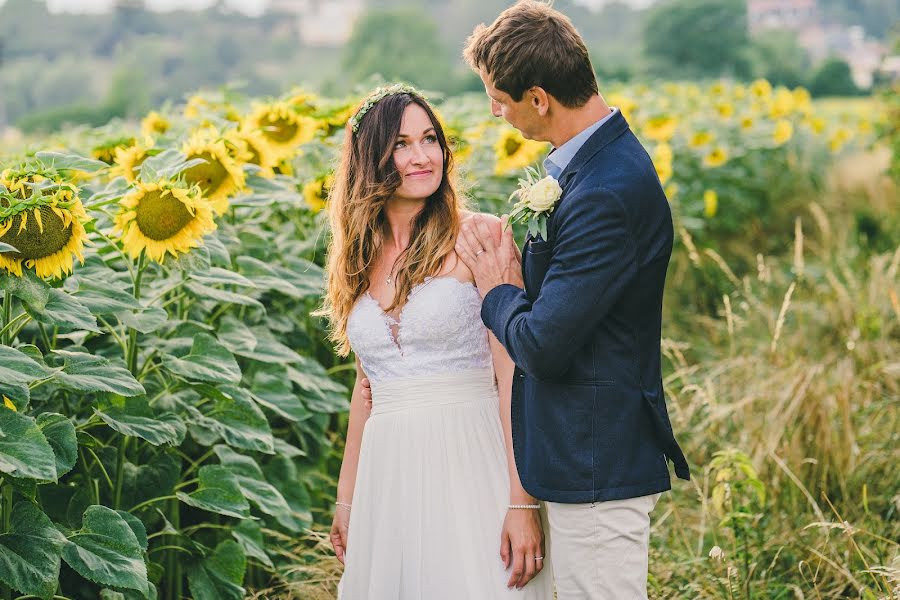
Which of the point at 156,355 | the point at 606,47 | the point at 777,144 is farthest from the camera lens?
the point at 606,47

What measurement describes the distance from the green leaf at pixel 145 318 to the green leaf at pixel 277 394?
2.00 ft

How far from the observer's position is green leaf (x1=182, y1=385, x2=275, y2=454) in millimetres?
3145

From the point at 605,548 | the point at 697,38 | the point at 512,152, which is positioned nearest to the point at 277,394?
the point at 605,548

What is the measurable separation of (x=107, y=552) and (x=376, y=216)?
1.05 metres

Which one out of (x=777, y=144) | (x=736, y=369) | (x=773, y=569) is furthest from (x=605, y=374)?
(x=777, y=144)

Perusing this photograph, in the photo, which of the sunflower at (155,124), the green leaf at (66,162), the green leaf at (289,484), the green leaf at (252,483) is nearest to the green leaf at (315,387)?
the green leaf at (289,484)

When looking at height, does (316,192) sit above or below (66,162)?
above

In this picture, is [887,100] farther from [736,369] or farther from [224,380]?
[224,380]

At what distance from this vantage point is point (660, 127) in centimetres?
771

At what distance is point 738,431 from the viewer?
183 inches

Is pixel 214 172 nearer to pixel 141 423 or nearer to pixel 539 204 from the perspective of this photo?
pixel 141 423

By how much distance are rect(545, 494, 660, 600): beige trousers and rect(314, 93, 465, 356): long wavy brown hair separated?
748mm

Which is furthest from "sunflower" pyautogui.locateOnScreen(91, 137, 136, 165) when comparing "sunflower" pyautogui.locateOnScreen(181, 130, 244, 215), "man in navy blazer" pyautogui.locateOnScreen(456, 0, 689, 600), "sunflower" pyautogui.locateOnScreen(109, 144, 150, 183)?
"man in navy blazer" pyautogui.locateOnScreen(456, 0, 689, 600)

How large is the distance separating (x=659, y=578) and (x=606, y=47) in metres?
39.1
